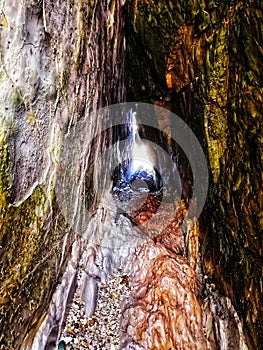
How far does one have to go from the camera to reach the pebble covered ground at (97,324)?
9.22ft

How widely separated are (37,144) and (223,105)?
60.9 inches

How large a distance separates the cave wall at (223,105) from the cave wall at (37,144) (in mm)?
869

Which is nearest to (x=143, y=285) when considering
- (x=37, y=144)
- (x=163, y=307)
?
(x=163, y=307)

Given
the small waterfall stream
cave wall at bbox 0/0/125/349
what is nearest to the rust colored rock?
the small waterfall stream

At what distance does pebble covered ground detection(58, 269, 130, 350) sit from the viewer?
2811mm

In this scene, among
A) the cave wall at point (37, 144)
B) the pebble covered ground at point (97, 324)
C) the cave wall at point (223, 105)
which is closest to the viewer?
the cave wall at point (37, 144)

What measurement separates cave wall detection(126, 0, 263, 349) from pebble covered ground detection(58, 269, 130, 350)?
1006 millimetres

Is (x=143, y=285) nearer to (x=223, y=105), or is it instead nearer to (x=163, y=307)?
(x=163, y=307)

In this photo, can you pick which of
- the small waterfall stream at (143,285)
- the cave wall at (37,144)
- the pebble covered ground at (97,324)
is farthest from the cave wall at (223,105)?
the pebble covered ground at (97,324)

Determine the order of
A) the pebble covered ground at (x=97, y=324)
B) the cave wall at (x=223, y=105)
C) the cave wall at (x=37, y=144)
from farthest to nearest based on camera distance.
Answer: the pebble covered ground at (x=97, y=324), the cave wall at (x=223, y=105), the cave wall at (x=37, y=144)

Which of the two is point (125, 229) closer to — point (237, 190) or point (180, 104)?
point (180, 104)

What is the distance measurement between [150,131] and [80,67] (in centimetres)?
256

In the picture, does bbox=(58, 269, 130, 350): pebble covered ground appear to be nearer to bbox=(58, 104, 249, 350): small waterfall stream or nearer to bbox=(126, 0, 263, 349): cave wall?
bbox=(58, 104, 249, 350): small waterfall stream

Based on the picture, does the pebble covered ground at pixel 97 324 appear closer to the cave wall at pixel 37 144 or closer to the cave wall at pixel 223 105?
the cave wall at pixel 37 144
